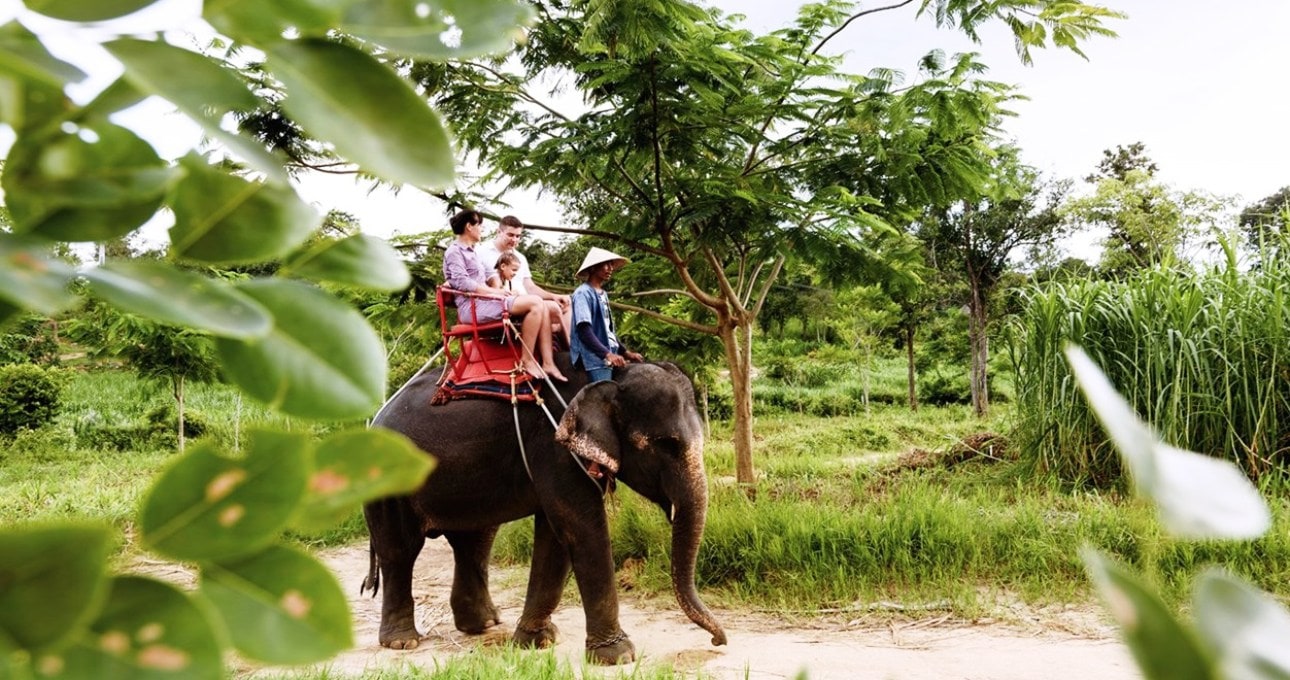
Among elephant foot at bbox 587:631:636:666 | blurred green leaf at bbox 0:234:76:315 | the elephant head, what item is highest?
blurred green leaf at bbox 0:234:76:315

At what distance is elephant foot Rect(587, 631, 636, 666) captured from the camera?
3.61 metres

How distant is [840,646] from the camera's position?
376 cm

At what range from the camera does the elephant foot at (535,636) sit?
386 centimetres

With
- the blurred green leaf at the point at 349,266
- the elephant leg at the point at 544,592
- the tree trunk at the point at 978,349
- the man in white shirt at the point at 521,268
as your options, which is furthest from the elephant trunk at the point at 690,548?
the tree trunk at the point at 978,349

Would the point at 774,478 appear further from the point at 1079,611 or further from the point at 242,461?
the point at 242,461

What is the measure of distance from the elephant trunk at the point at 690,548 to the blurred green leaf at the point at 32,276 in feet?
10.9

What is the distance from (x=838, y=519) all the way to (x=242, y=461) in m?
4.69

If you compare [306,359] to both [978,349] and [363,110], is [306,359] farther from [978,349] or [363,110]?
[978,349]

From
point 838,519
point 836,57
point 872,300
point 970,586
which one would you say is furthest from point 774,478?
point 872,300

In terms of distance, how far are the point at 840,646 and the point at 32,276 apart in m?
3.94

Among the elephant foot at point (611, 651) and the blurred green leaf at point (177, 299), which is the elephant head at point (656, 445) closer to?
the elephant foot at point (611, 651)

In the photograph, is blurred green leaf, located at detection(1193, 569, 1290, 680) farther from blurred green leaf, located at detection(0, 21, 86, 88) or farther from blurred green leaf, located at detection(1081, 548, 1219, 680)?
blurred green leaf, located at detection(0, 21, 86, 88)

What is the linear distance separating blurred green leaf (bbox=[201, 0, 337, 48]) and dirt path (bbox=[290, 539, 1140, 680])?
3074mm

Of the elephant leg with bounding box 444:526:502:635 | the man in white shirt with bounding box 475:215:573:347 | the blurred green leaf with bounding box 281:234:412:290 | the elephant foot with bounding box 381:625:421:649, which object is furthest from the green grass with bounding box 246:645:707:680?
the blurred green leaf with bounding box 281:234:412:290
